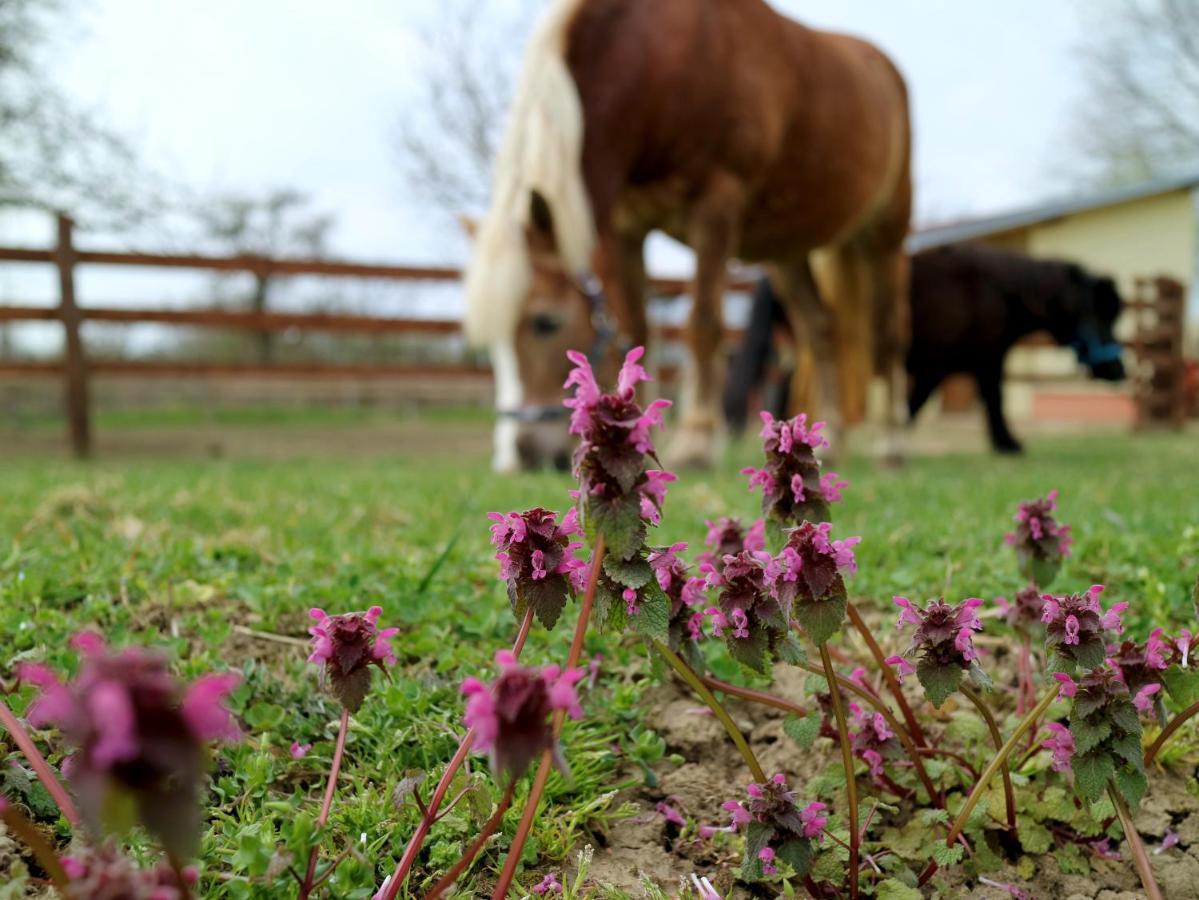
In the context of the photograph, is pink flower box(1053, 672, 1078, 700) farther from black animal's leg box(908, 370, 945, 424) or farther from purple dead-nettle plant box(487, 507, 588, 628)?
black animal's leg box(908, 370, 945, 424)

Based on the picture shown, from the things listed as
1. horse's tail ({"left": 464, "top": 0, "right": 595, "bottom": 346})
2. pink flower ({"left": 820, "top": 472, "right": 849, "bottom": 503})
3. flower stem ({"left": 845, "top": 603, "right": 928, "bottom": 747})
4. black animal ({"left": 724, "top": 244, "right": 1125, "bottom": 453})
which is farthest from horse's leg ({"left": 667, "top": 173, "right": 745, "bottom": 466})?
pink flower ({"left": 820, "top": 472, "right": 849, "bottom": 503})

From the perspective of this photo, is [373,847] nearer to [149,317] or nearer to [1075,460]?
[1075,460]

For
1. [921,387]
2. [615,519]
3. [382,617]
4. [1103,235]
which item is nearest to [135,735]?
[615,519]

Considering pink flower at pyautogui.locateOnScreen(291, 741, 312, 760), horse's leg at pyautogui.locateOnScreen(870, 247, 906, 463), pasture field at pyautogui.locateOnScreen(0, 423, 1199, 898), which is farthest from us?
horse's leg at pyautogui.locateOnScreen(870, 247, 906, 463)

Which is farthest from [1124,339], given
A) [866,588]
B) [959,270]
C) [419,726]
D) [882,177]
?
[419,726]

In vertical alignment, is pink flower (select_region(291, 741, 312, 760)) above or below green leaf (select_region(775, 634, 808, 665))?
below

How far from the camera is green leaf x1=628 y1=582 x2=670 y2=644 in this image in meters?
0.90

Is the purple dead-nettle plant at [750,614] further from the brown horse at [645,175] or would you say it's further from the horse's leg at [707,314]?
the horse's leg at [707,314]

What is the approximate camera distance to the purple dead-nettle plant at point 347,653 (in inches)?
36.2

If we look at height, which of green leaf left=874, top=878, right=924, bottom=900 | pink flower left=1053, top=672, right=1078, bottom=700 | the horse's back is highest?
the horse's back

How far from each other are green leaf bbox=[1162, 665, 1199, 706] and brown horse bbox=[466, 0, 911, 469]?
3.51 m

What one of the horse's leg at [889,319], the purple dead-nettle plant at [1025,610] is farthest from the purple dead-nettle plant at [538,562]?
the horse's leg at [889,319]

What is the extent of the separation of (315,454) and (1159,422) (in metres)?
10.7

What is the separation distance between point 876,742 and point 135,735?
1008mm
